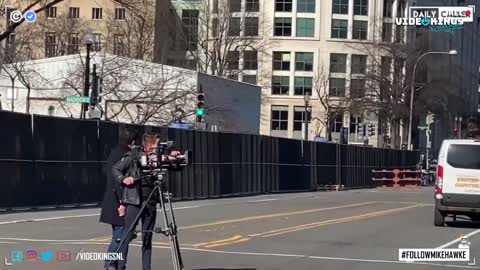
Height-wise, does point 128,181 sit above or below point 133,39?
below

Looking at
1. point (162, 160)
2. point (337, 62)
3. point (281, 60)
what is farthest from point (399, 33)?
point (162, 160)

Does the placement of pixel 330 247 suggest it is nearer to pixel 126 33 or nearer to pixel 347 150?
pixel 347 150

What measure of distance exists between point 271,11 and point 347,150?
56130 millimetres

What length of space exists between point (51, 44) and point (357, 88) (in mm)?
32233

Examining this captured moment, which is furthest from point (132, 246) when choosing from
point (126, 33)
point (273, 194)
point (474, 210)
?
point (126, 33)

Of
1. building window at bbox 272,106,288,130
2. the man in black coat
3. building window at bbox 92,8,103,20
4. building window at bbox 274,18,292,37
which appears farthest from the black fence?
building window at bbox 92,8,103,20

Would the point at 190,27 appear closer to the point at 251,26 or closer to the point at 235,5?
the point at 235,5

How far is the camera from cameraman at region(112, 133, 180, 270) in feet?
28.8

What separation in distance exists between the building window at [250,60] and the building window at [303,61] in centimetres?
562

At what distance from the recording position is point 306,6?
98.0 m

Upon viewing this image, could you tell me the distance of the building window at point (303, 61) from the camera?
9762 centimetres

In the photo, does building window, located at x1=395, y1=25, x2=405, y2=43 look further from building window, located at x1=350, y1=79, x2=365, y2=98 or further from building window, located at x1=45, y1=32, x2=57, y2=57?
building window, located at x1=45, y1=32, x2=57, y2=57

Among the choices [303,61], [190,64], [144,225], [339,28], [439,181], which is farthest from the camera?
[339,28]

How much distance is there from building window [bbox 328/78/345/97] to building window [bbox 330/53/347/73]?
4.50 feet
